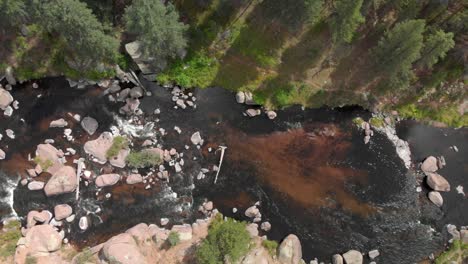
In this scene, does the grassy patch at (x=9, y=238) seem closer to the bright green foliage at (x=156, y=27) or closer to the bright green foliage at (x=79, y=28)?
the bright green foliage at (x=79, y=28)

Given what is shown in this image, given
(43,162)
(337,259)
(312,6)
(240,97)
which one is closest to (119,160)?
(43,162)

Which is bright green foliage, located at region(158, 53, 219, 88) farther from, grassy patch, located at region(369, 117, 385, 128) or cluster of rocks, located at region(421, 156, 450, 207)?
cluster of rocks, located at region(421, 156, 450, 207)

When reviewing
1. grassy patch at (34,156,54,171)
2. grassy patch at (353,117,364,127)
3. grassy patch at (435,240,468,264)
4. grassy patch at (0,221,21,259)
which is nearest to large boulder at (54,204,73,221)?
grassy patch at (0,221,21,259)

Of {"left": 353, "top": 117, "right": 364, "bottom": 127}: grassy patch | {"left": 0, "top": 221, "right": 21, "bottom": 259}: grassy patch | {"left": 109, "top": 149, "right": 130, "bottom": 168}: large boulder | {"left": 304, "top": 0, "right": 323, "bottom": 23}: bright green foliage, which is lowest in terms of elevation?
{"left": 0, "top": 221, "right": 21, "bottom": 259}: grassy patch

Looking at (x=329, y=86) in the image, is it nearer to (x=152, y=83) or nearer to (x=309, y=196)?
(x=309, y=196)

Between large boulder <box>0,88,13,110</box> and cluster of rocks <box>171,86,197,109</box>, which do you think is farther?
cluster of rocks <box>171,86,197,109</box>

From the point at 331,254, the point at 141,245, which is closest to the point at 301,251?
the point at 331,254
